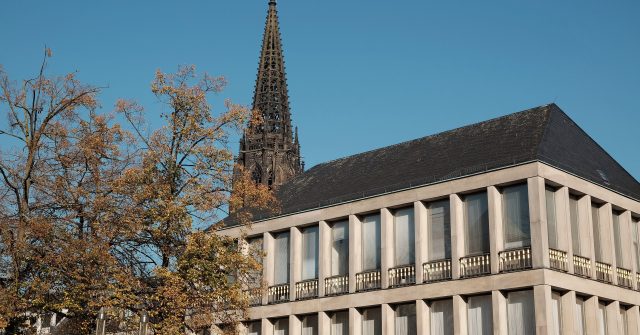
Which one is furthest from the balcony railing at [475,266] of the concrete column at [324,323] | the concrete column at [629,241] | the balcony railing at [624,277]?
the concrete column at [324,323]

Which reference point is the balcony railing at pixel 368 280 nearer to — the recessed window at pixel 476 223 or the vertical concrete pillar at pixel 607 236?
the recessed window at pixel 476 223

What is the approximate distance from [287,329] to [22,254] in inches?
691

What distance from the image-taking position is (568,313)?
3534cm

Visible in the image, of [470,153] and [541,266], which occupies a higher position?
[470,153]

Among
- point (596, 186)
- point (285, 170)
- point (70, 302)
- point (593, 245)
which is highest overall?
point (285, 170)

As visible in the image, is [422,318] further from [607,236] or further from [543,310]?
[607,236]

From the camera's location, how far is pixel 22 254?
30234 mm

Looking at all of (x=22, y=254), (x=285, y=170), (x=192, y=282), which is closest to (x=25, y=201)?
(x=22, y=254)

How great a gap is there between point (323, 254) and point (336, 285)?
1685 mm

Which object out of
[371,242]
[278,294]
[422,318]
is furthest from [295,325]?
[422,318]

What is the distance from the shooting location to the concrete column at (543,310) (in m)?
33.9

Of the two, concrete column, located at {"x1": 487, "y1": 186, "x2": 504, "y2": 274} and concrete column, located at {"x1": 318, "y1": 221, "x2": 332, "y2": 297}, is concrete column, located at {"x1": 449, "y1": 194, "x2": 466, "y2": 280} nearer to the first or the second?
concrete column, located at {"x1": 487, "y1": 186, "x2": 504, "y2": 274}

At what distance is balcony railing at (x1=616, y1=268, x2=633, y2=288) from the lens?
3903cm

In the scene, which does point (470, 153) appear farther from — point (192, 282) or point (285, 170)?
point (285, 170)
